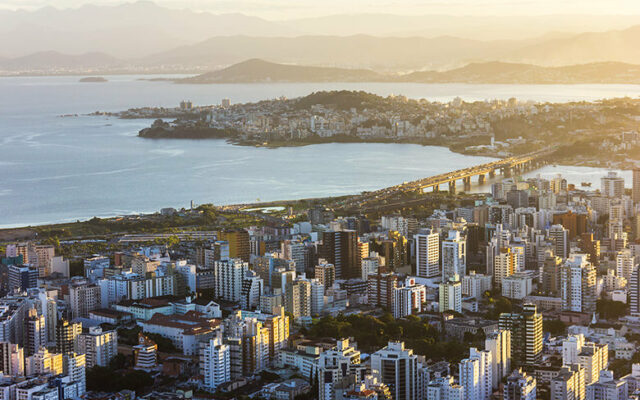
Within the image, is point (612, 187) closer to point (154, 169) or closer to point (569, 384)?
point (569, 384)

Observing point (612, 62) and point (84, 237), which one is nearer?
point (84, 237)

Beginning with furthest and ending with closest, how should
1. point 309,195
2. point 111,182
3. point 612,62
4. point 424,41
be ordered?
point 424,41 < point 612,62 < point 111,182 < point 309,195

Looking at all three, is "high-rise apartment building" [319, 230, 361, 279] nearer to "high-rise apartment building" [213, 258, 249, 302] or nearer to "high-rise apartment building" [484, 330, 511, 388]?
"high-rise apartment building" [213, 258, 249, 302]

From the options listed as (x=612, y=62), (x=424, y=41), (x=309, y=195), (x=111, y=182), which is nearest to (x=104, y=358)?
(x=309, y=195)

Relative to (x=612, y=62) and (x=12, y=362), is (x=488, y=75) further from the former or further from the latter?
(x=12, y=362)

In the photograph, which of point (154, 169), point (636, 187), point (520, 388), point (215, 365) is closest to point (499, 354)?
point (520, 388)

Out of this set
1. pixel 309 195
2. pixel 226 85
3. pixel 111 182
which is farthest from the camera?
pixel 226 85
